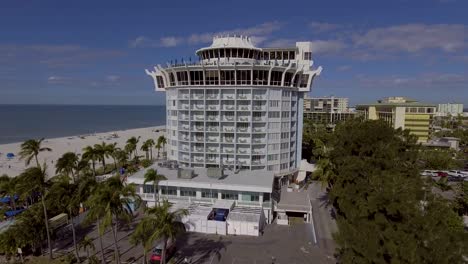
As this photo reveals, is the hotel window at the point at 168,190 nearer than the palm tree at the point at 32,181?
No

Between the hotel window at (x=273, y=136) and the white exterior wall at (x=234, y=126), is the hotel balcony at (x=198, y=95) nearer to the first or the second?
the white exterior wall at (x=234, y=126)

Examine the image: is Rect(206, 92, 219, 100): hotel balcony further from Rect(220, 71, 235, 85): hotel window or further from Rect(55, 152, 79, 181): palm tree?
Rect(55, 152, 79, 181): palm tree

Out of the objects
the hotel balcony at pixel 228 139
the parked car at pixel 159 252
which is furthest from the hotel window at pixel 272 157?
the parked car at pixel 159 252

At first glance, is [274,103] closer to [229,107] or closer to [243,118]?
[243,118]

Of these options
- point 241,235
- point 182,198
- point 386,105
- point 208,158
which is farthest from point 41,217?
point 386,105

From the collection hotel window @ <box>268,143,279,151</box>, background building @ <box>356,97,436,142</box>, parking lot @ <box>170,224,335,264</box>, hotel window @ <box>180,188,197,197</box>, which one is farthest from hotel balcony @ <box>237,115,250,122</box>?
background building @ <box>356,97,436,142</box>

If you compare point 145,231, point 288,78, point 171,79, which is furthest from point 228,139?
point 145,231
